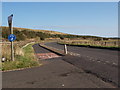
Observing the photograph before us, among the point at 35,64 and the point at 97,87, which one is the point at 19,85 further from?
the point at 35,64

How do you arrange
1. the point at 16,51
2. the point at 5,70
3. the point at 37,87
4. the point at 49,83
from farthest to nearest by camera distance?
the point at 16,51 → the point at 5,70 → the point at 49,83 → the point at 37,87

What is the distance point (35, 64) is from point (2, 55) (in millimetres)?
4199

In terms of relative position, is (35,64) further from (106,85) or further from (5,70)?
(106,85)

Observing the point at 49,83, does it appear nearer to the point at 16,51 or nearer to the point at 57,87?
the point at 57,87

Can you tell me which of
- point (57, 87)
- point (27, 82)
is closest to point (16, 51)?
point (27, 82)

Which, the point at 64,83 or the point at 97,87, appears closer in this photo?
the point at 97,87

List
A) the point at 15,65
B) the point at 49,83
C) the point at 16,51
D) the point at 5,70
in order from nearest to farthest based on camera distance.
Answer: the point at 49,83, the point at 5,70, the point at 15,65, the point at 16,51

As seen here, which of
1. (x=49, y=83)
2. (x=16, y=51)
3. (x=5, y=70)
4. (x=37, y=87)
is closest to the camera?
(x=37, y=87)

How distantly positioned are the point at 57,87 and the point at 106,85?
5.45ft

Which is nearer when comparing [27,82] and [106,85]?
[106,85]

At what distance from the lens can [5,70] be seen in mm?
10398

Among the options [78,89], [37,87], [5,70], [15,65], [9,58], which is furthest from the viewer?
[9,58]

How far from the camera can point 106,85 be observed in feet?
20.6

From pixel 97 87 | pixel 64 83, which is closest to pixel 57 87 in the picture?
pixel 64 83
